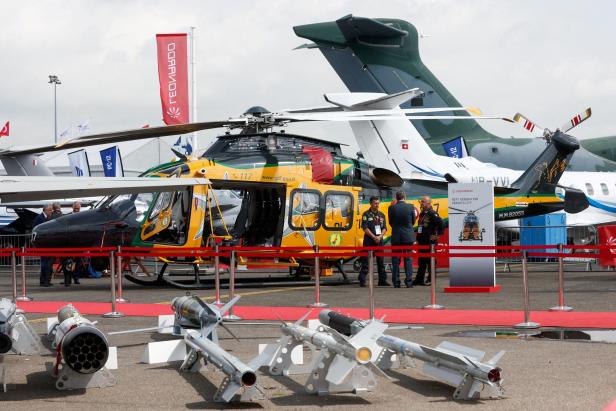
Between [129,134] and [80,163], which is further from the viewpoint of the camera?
[80,163]

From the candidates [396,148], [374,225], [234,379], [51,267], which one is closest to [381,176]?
[374,225]

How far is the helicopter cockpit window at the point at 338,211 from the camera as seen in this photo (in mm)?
20062

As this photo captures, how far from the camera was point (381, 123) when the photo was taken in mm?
25938

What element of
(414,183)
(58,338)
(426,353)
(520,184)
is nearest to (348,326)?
Result: (426,353)

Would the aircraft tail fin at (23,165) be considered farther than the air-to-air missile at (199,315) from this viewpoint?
Yes

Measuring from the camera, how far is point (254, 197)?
20.7 m

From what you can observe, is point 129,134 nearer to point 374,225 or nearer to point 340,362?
point 374,225

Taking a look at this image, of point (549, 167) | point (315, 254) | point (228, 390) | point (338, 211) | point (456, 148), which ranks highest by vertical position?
point (456, 148)

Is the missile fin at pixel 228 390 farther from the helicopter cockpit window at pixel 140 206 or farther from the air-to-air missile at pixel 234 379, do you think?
the helicopter cockpit window at pixel 140 206

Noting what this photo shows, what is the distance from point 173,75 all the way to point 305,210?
17.1 m

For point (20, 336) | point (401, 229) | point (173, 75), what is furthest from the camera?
point (173, 75)

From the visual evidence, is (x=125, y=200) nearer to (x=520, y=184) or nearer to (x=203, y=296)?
(x=203, y=296)

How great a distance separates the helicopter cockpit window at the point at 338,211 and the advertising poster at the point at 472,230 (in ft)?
8.88

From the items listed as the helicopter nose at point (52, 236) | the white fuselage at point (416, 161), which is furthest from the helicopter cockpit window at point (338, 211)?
the helicopter nose at point (52, 236)
